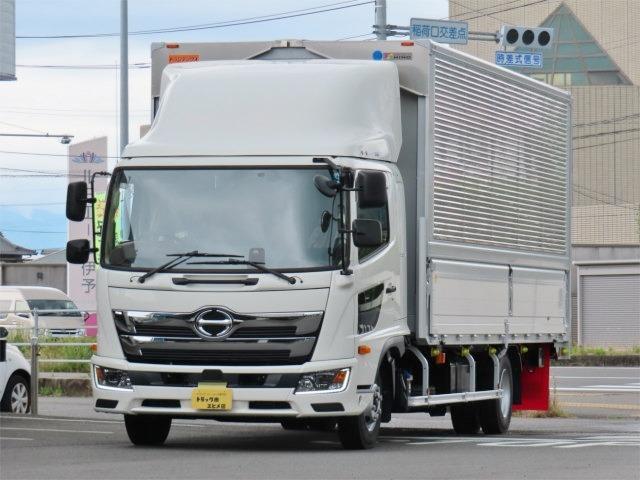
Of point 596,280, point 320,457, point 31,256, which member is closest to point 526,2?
point 596,280

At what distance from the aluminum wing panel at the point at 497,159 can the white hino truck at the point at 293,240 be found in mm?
47

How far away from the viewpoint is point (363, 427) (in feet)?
46.4

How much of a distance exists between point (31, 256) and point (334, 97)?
259 feet

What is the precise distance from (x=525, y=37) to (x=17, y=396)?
16420mm

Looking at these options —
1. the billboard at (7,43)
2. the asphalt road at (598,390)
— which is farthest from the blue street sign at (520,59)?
the billboard at (7,43)

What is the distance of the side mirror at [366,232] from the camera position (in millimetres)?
13633

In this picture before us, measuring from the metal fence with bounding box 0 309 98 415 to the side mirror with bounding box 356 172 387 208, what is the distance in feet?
14.4

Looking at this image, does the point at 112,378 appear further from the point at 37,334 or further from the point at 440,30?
the point at 440,30

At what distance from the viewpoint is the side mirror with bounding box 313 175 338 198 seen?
13.6 meters

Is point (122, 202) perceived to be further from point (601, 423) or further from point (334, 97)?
point (601, 423)

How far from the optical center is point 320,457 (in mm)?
13547

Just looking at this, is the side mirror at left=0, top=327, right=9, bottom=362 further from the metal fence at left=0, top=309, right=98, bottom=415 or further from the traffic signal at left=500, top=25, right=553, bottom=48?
the traffic signal at left=500, top=25, right=553, bottom=48

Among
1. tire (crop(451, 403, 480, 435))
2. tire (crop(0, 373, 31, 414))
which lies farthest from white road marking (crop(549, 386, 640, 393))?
tire (crop(0, 373, 31, 414))

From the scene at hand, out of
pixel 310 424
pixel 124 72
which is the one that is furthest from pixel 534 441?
pixel 124 72
